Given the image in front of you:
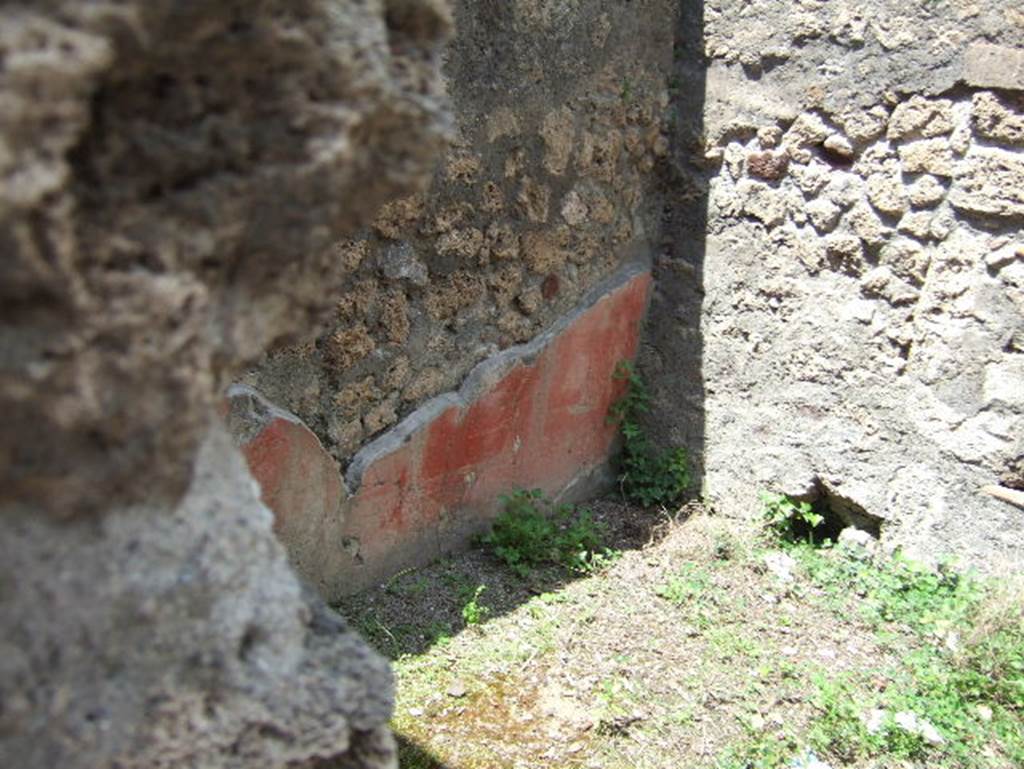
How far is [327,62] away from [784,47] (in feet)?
8.45

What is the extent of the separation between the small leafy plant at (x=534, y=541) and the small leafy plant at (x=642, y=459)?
36cm

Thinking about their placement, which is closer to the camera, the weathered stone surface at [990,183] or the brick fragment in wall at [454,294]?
the weathered stone surface at [990,183]

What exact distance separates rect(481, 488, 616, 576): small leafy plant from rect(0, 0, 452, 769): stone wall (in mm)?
2138

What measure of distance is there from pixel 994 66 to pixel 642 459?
1.68 m

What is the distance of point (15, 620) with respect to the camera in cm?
101

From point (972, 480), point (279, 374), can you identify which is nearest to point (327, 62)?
point (279, 374)

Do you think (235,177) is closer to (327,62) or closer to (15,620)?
(327,62)

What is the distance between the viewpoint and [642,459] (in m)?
3.83

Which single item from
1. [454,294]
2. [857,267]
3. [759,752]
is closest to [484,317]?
[454,294]

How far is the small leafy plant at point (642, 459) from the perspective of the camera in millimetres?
3777

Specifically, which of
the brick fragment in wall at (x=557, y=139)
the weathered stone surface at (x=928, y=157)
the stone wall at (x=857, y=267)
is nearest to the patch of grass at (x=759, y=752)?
the stone wall at (x=857, y=267)

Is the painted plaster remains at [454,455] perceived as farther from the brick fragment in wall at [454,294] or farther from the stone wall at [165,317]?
the stone wall at [165,317]

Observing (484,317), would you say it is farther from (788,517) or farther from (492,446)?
(788,517)

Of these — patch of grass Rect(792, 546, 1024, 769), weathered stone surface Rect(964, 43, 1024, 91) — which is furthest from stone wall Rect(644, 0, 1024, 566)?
patch of grass Rect(792, 546, 1024, 769)
